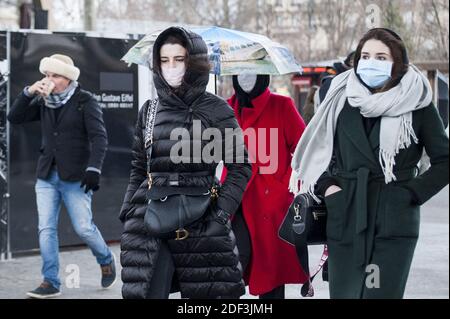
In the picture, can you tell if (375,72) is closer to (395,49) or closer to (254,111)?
(395,49)

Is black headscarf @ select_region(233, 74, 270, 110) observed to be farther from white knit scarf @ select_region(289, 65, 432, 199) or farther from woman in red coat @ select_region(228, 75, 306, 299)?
white knit scarf @ select_region(289, 65, 432, 199)

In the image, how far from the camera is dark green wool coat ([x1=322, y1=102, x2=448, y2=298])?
4.88 metres

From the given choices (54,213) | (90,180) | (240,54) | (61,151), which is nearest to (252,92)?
(240,54)

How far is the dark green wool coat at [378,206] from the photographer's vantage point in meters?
4.88

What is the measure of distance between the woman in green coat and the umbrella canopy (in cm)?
138

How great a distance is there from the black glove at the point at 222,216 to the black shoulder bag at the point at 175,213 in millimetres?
63

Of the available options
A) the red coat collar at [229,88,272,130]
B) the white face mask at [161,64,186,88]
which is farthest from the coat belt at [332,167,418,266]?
the red coat collar at [229,88,272,130]

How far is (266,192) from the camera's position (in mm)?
6340

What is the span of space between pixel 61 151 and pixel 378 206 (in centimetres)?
347

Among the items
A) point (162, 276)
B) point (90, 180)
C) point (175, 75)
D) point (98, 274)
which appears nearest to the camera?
point (162, 276)

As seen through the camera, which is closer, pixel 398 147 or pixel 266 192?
pixel 398 147

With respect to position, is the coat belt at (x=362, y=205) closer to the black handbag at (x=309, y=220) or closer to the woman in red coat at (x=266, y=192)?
the black handbag at (x=309, y=220)
